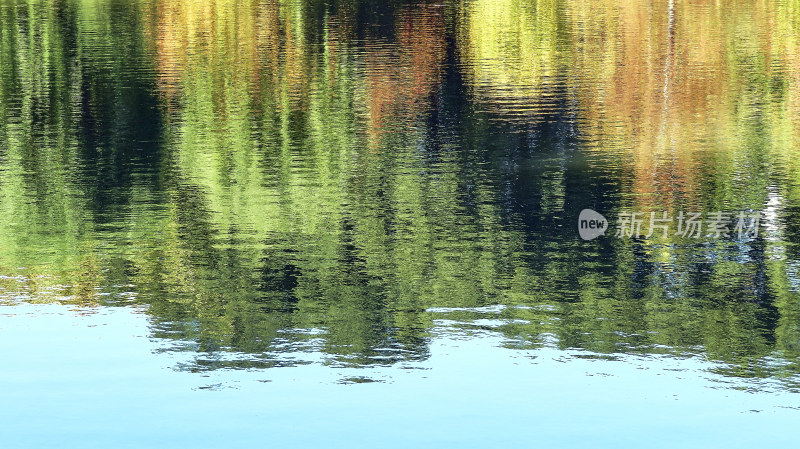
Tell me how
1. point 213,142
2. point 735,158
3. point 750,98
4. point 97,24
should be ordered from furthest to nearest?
point 97,24
point 750,98
point 213,142
point 735,158

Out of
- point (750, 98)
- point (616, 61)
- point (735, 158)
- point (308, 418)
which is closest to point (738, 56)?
point (616, 61)

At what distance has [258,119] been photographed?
111 feet

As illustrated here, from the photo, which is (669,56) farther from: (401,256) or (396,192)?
(401,256)

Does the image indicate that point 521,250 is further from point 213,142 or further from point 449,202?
point 213,142

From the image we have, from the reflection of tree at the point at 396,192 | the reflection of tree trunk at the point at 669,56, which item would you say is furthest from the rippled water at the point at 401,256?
the reflection of tree trunk at the point at 669,56

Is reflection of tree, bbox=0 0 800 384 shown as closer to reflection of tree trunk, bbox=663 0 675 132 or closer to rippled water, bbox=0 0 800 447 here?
rippled water, bbox=0 0 800 447

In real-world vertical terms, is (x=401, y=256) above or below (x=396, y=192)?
below

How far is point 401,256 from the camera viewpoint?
18.5 meters

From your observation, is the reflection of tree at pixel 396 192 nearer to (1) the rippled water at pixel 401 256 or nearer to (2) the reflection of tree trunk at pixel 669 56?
(1) the rippled water at pixel 401 256

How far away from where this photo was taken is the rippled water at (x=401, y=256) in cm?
1294

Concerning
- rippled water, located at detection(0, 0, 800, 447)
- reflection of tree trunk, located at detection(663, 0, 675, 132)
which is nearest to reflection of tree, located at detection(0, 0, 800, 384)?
rippled water, located at detection(0, 0, 800, 447)

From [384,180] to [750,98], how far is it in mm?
16691

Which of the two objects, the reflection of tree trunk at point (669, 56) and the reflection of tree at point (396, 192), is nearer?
the reflection of tree at point (396, 192)

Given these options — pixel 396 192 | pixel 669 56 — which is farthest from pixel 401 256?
pixel 669 56
